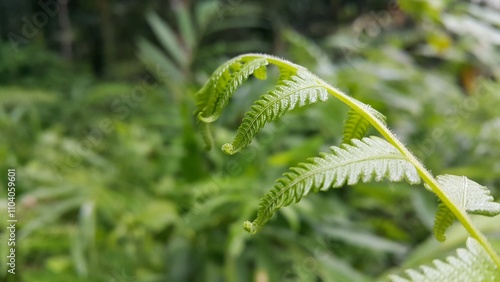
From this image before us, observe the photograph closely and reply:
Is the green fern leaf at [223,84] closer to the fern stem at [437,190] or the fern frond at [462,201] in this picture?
the fern stem at [437,190]

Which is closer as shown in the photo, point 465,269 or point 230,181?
point 465,269

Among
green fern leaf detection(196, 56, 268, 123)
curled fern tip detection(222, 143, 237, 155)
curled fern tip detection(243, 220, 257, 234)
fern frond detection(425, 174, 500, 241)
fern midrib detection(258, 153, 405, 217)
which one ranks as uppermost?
green fern leaf detection(196, 56, 268, 123)

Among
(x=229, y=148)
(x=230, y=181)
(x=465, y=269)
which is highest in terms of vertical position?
(x=230, y=181)

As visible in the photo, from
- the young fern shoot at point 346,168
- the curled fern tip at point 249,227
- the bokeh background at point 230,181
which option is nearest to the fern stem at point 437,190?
the young fern shoot at point 346,168

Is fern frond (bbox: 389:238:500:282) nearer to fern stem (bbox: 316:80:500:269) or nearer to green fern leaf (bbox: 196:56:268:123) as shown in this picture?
fern stem (bbox: 316:80:500:269)

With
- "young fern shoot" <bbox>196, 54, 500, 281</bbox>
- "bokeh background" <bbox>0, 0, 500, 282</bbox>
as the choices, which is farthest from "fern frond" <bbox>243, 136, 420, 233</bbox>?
"bokeh background" <bbox>0, 0, 500, 282</bbox>

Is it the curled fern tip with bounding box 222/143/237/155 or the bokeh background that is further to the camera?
the bokeh background

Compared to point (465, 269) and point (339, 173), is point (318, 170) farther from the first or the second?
point (465, 269)

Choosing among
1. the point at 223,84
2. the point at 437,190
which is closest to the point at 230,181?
the point at 223,84
